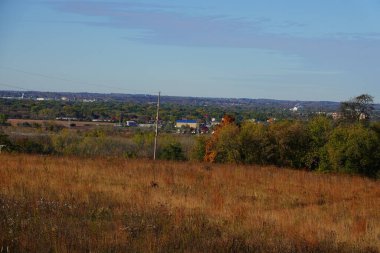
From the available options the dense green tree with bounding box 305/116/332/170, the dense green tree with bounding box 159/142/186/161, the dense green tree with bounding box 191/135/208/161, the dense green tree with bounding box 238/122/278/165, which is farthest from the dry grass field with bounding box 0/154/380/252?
the dense green tree with bounding box 159/142/186/161

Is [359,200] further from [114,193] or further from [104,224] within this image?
[104,224]

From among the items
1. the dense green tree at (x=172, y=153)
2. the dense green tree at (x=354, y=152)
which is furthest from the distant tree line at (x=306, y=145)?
the dense green tree at (x=172, y=153)

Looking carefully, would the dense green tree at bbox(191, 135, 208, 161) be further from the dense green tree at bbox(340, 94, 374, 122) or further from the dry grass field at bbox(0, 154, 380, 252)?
the dry grass field at bbox(0, 154, 380, 252)

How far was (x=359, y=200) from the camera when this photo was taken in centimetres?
1808

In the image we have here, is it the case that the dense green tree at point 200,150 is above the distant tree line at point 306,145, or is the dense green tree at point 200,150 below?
below

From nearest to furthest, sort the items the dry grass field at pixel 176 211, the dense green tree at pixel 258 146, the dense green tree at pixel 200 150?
the dry grass field at pixel 176 211 → the dense green tree at pixel 258 146 → the dense green tree at pixel 200 150

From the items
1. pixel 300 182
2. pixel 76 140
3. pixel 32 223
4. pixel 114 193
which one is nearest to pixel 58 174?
pixel 114 193

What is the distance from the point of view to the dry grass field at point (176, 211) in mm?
7512

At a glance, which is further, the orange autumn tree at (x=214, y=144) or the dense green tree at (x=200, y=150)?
the dense green tree at (x=200, y=150)

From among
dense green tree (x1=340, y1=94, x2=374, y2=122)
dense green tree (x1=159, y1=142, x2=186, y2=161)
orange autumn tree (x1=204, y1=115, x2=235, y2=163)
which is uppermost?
dense green tree (x1=340, y1=94, x2=374, y2=122)

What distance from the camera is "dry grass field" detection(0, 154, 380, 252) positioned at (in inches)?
296

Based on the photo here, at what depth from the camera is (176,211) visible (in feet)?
37.0

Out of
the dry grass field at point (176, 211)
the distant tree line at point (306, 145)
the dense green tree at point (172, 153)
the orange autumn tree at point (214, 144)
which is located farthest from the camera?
the dense green tree at point (172, 153)

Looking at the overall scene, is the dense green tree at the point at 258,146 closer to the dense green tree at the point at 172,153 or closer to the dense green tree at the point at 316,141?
the dense green tree at the point at 316,141
